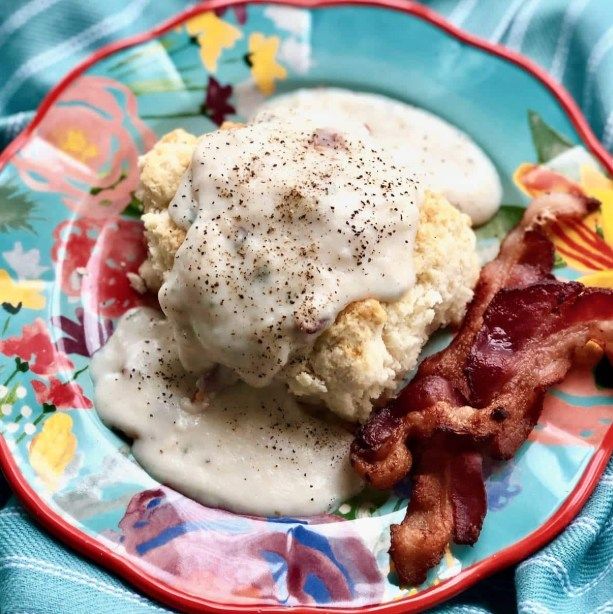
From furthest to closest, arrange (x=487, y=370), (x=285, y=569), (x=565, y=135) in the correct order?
(x=565, y=135)
(x=487, y=370)
(x=285, y=569)

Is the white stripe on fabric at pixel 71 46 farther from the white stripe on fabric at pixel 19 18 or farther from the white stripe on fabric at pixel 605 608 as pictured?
the white stripe on fabric at pixel 605 608

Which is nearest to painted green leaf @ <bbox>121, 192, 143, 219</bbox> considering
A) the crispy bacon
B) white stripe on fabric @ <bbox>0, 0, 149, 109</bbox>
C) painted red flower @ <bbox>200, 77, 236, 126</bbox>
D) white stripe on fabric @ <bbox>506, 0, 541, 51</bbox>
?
painted red flower @ <bbox>200, 77, 236, 126</bbox>

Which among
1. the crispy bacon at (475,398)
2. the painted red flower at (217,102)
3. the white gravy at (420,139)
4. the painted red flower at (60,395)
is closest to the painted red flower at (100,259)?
the painted red flower at (60,395)

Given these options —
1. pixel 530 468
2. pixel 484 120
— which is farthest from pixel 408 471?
pixel 484 120

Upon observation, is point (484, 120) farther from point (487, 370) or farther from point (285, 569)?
point (285, 569)

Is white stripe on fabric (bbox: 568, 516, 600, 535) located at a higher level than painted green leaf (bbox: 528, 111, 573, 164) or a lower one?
lower

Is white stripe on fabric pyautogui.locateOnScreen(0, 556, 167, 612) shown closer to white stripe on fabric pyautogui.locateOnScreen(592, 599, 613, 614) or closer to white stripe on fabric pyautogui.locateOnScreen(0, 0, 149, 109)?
white stripe on fabric pyautogui.locateOnScreen(592, 599, 613, 614)
